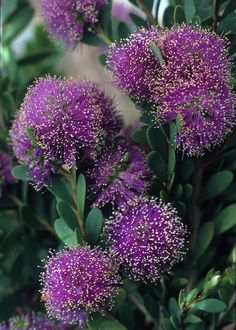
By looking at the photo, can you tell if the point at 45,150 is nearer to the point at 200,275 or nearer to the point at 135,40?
the point at 135,40

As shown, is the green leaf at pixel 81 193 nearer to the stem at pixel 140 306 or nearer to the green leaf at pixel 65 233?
the green leaf at pixel 65 233

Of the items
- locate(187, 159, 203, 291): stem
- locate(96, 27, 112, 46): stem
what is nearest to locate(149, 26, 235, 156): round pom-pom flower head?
locate(187, 159, 203, 291): stem

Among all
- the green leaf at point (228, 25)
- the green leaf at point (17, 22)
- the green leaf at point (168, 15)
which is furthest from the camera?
the green leaf at point (17, 22)

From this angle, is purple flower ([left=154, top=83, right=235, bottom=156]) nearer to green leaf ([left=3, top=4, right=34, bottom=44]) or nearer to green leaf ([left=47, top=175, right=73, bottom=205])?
green leaf ([left=47, top=175, right=73, bottom=205])

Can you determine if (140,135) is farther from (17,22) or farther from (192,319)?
(17,22)

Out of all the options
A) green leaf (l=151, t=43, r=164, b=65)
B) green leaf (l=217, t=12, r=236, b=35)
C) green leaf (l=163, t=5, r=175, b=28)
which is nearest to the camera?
green leaf (l=151, t=43, r=164, b=65)

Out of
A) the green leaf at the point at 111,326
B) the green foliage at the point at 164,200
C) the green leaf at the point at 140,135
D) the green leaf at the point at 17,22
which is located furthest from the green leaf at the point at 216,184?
the green leaf at the point at 17,22
